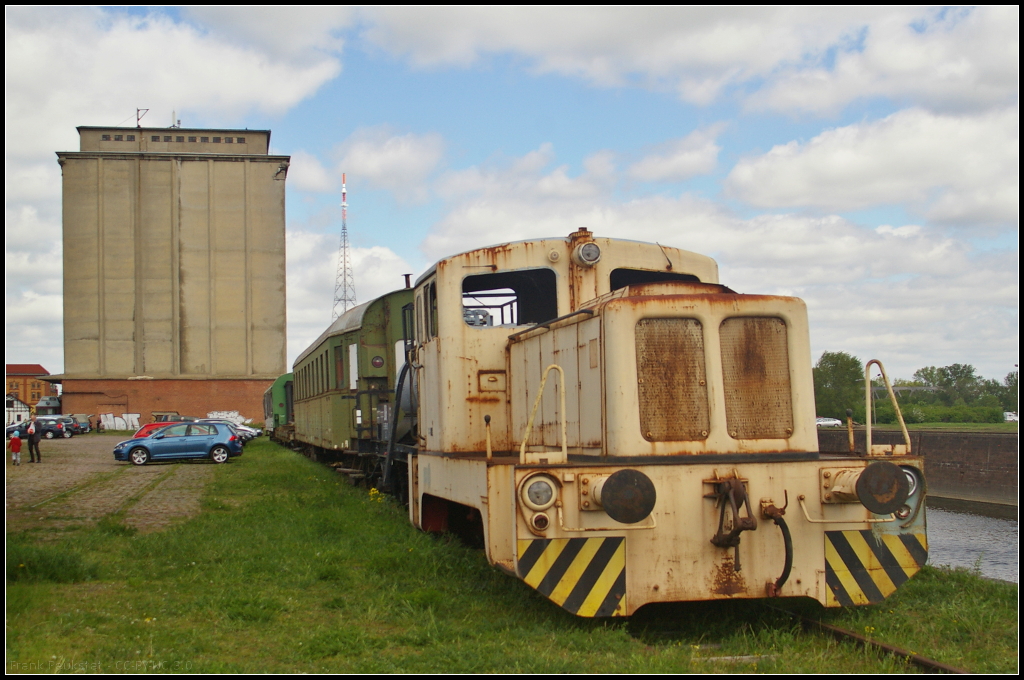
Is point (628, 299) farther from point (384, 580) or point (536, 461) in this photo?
point (384, 580)

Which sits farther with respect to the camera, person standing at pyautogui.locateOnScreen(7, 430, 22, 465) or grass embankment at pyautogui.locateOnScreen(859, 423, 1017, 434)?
grass embankment at pyautogui.locateOnScreen(859, 423, 1017, 434)

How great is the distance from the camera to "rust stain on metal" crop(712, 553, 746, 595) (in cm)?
573

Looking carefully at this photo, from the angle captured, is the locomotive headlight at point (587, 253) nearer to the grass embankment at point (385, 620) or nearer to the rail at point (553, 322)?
the rail at point (553, 322)

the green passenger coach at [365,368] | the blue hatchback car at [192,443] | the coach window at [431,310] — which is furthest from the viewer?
the blue hatchback car at [192,443]

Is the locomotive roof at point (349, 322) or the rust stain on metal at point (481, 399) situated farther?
the locomotive roof at point (349, 322)

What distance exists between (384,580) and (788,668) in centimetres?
384

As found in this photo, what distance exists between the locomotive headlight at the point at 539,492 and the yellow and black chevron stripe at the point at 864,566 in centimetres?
193

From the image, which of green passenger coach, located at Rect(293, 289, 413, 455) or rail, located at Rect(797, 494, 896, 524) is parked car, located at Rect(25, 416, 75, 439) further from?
rail, located at Rect(797, 494, 896, 524)

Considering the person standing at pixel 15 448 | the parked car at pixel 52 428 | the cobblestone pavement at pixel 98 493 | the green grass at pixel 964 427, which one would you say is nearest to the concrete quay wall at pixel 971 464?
the green grass at pixel 964 427

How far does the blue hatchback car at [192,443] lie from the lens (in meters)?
26.9

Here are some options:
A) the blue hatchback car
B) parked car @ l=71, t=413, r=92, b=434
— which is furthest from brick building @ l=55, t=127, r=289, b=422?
the blue hatchback car

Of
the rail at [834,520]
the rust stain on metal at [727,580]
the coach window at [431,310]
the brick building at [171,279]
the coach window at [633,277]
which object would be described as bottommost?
the rust stain on metal at [727,580]

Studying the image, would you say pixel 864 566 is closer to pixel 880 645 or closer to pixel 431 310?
pixel 880 645

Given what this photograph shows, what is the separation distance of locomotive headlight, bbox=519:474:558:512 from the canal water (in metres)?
5.67
